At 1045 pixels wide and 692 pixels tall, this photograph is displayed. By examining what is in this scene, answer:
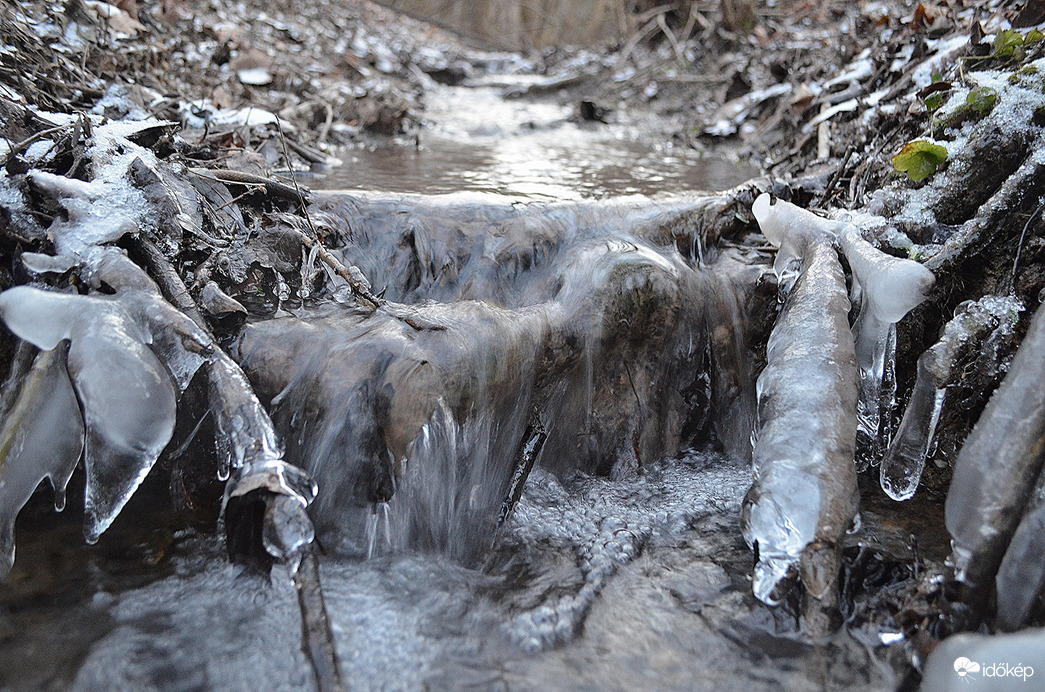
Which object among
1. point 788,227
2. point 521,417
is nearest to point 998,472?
point 788,227

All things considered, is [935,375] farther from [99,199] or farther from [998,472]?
[99,199]

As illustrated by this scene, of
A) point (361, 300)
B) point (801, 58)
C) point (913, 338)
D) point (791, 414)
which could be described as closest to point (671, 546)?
point (791, 414)

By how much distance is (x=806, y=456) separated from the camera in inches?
59.1

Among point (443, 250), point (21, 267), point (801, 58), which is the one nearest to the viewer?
point (21, 267)

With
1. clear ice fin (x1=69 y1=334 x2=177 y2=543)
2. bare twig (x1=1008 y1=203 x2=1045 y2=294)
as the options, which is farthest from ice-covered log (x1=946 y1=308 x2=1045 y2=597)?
clear ice fin (x1=69 y1=334 x2=177 y2=543)

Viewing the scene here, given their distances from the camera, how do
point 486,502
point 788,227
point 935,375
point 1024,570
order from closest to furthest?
point 1024,570 → point 935,375 → point 486,502 → point 788,227

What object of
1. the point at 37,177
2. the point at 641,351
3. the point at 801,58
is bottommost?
the point at 641,351

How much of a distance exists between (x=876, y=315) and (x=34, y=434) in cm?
201

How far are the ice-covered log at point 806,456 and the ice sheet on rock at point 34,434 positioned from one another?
5.03ft

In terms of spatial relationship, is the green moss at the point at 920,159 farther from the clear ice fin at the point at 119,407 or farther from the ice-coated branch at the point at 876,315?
the clear ice fin at the point at 119,407

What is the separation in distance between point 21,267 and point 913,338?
2363mm

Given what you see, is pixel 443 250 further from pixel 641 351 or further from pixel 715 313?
pixel 715 313

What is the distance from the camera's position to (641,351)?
217 centimetres

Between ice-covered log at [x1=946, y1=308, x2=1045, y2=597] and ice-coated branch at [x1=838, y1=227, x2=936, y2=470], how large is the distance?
325 millimetres
